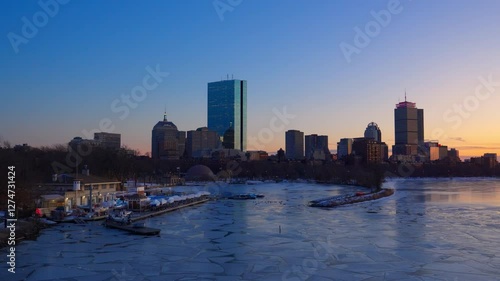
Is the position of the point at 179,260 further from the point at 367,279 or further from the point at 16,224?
the point at 16,224

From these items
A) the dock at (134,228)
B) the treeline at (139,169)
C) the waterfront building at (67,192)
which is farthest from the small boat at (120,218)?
the treeline at (139,169)

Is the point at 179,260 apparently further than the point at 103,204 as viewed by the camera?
No

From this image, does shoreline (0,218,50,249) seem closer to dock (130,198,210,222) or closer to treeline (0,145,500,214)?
treeline (0,145,500,214)

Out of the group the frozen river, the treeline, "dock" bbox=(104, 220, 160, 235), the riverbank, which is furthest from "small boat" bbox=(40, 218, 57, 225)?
"dock" bbox=(104, 220, 160, 235)

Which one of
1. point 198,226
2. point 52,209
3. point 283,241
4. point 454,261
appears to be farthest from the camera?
point 52,209

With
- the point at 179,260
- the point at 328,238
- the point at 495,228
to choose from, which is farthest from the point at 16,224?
the point at 495,228

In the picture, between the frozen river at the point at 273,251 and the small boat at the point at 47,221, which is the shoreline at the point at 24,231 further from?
the frozen river at the point at 273,251

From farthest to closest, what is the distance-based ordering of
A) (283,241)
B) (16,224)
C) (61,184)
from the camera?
(61,184)
(16,224)
(283,241)
